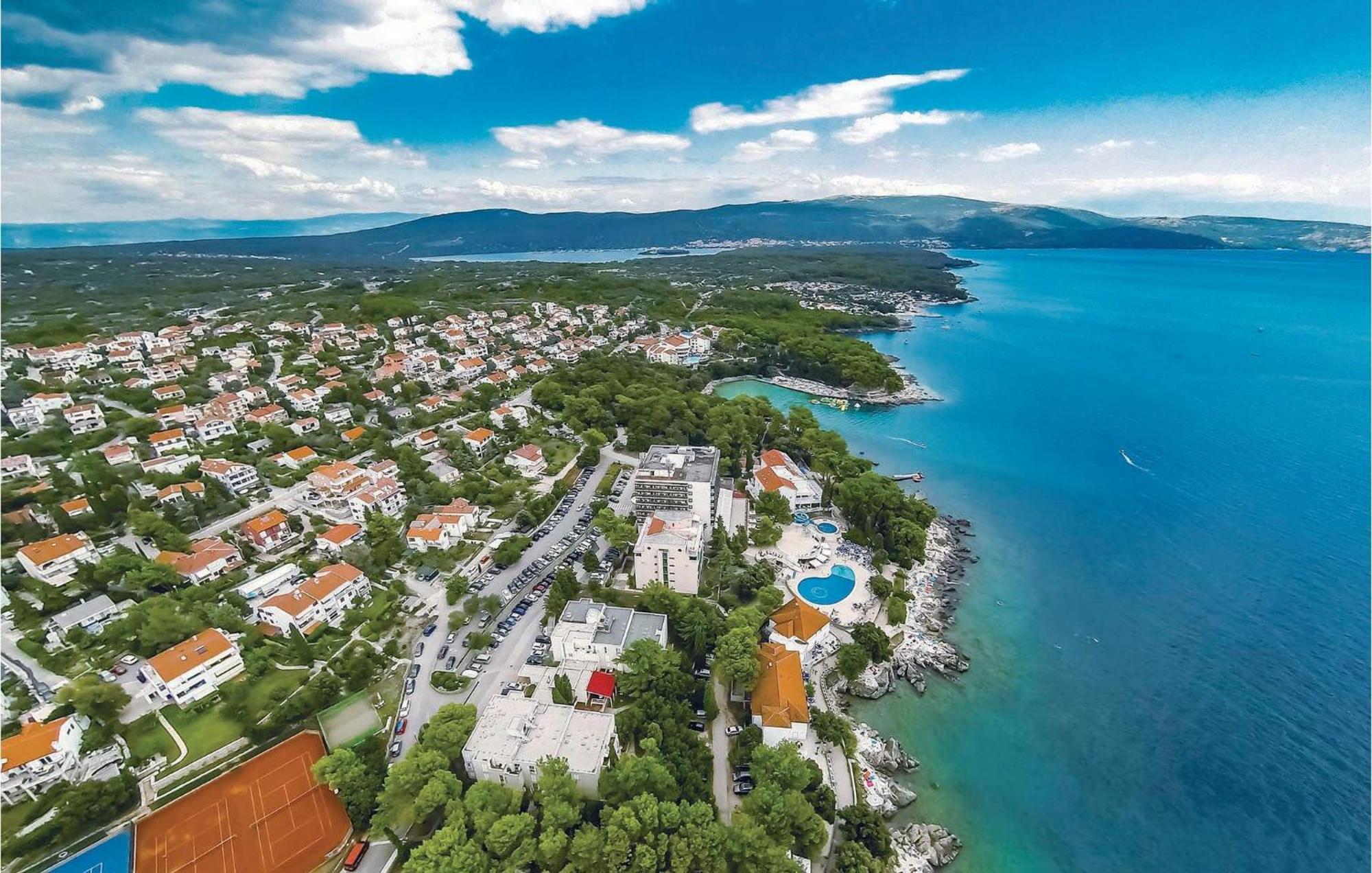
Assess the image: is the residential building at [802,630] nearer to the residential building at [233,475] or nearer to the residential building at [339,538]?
the residential building at [339,538]

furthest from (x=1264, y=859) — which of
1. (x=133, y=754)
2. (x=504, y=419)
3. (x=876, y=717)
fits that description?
(x=504, y=419)

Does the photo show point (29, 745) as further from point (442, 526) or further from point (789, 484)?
point (789, 484)

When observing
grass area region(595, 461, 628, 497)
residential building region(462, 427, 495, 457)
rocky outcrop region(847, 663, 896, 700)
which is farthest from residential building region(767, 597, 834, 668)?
residential building region(462, 427, 495, 457)

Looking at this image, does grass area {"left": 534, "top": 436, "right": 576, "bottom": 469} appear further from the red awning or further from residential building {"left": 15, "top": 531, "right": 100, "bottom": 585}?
residential building {"left": 15, "top": 531, "right": 100, "bottom": 585}

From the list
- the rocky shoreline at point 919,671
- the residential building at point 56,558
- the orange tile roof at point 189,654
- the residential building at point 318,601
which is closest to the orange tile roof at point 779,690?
the rocky shoreline at point 919,671

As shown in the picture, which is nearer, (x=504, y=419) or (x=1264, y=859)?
(x=1264, y=859)

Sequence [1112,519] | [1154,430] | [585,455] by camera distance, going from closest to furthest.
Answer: [1112,519]
[585,455]
[1154,430]

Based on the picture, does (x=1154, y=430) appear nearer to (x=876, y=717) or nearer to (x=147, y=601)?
(x=876, y=717)
